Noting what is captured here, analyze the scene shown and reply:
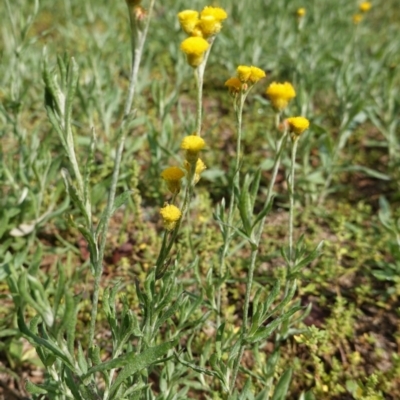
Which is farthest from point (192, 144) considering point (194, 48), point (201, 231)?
point (201, 231)

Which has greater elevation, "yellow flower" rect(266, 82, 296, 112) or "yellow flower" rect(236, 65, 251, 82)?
"yellow flower" rect(236, 65, 251, 82)

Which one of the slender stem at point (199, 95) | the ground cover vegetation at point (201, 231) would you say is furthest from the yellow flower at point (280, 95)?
the slender stem at point (199, 95)

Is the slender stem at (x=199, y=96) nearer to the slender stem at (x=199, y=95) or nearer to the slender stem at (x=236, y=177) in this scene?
the slender stem at (x=199, y=95)

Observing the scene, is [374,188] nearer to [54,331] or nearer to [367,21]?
[54,331]

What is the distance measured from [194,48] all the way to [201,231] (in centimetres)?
141

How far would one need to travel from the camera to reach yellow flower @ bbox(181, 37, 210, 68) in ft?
3.98

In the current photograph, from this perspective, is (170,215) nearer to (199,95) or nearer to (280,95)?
(199,95)

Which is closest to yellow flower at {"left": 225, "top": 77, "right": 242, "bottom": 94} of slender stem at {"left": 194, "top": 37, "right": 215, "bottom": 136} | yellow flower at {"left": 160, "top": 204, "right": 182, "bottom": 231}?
slender stem at {"left": 194, "top": 37, "right": 215, "bottom": 136}

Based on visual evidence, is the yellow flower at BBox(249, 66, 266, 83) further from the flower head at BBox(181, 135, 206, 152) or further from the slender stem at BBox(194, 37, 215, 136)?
the flower head at BBox(181, 135, 206, 152)

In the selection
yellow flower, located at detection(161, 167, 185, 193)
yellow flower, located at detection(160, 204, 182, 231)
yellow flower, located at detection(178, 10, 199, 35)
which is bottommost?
yellow flower, located at detection(160, 204, 182, 231)

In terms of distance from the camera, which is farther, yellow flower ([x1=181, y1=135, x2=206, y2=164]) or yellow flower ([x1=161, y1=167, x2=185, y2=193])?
yellow flower ([x1=161, y1=167, x2=185, y2=193])

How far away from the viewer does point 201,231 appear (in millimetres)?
2496

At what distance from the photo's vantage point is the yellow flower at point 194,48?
3.98 feet

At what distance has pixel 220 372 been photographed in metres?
1.37
